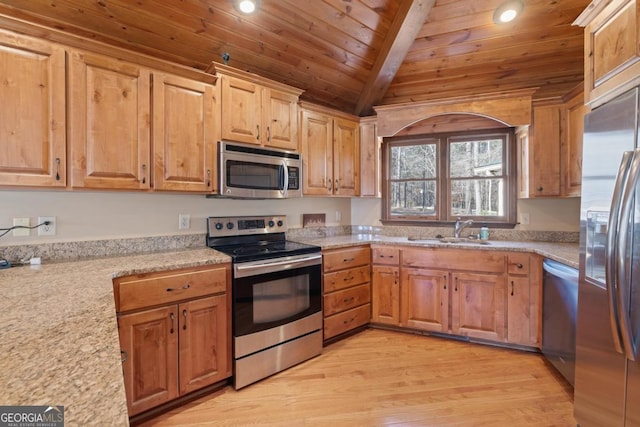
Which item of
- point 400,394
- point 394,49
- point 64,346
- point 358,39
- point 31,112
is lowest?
point 400,394

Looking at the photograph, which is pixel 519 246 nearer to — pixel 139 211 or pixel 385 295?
pixel 385 295

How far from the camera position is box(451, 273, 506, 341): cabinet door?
2.66m

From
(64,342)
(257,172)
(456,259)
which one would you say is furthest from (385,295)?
(64,342)

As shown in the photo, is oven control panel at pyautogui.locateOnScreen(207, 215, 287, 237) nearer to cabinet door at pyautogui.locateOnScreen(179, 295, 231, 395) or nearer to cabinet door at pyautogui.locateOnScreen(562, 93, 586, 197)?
cabinet door at pyautogui.locateOnScreen(179, 295, 231, 395)

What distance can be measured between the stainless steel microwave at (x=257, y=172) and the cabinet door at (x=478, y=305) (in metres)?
1.76

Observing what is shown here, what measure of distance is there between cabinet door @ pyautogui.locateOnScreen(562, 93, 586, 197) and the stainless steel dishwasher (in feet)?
2.37

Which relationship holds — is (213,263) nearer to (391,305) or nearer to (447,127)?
(391,305)

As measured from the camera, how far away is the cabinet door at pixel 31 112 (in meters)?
1.61

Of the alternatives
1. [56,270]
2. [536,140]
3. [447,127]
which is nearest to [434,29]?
[447,127]

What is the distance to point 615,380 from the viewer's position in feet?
4.60

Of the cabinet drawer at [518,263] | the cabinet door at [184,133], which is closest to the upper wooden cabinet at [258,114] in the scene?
the cabinet door at [184,133]

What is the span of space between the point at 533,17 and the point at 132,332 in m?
3.85

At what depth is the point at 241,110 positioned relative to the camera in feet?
8.05

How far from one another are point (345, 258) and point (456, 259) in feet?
3.38
